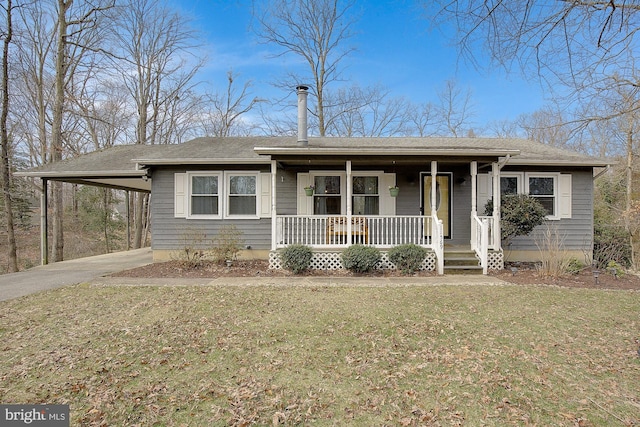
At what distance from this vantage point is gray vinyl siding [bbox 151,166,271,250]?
386 inches

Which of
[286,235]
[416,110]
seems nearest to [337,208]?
[286,235]

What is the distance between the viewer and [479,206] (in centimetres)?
992

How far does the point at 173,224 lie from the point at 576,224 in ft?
39.7

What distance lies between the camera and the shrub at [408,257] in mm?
8133

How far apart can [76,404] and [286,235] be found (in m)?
6.79

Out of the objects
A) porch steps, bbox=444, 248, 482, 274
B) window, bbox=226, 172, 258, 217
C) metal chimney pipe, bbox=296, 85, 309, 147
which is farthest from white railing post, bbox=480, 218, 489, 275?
window, bbox=226, 172, 258, 217

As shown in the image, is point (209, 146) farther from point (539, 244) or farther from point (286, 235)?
point (539, 244)

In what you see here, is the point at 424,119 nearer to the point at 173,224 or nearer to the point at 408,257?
the point at 408,257

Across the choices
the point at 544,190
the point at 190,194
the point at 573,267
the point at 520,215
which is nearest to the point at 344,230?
the point at 520,215

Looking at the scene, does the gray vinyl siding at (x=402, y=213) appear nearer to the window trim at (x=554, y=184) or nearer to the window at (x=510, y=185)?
the window trim at (x=554, y=184)

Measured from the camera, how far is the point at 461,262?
833 cm

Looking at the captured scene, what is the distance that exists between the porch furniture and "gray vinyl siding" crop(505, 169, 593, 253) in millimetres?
4575

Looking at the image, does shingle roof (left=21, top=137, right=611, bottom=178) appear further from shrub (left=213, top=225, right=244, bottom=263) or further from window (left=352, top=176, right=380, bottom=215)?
shrub (left=213, top=225, right=244, bottom=263)

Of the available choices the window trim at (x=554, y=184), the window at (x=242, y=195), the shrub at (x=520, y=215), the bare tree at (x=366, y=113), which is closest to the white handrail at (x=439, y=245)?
the shrub at (x=520, y=215)
